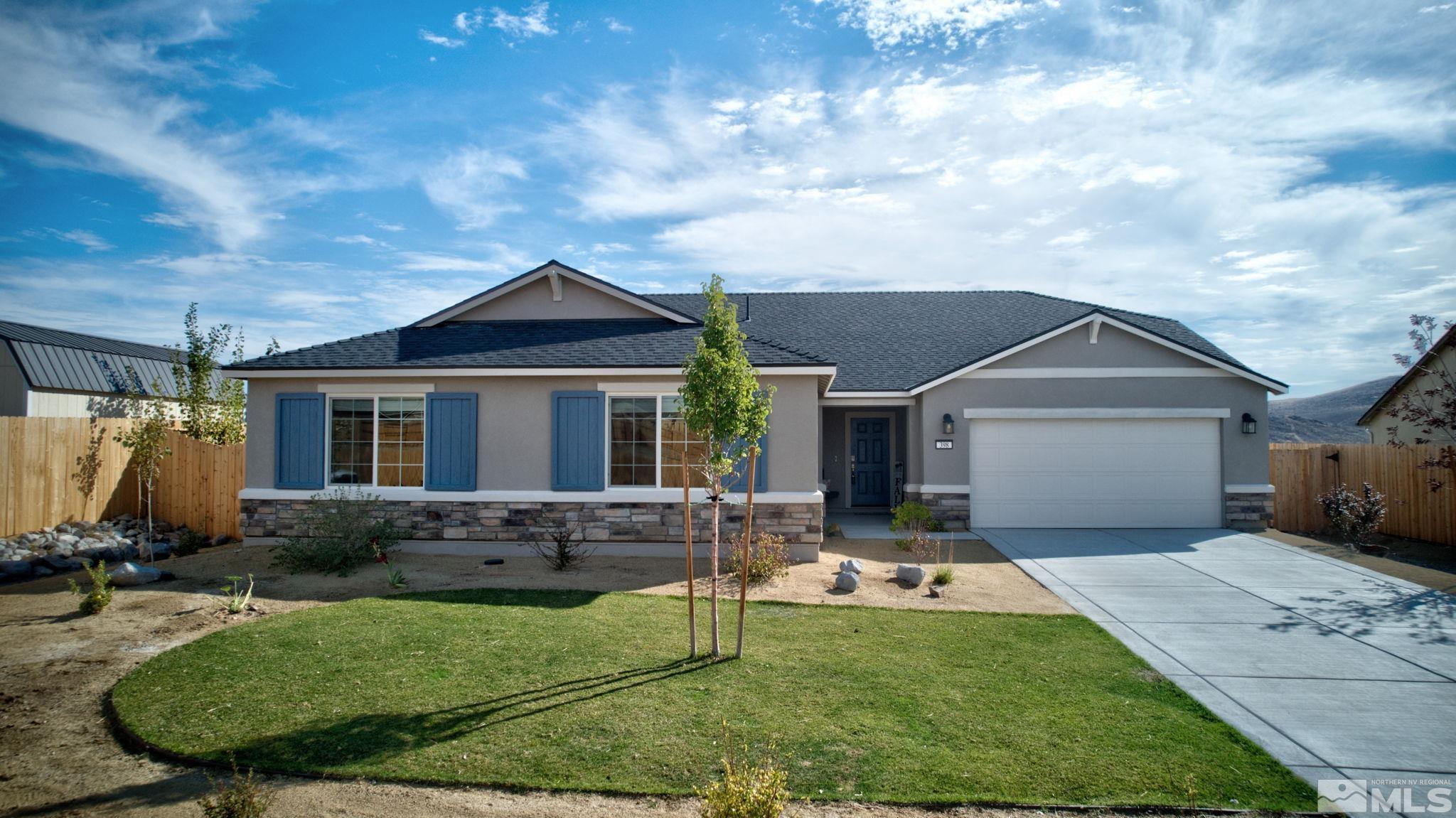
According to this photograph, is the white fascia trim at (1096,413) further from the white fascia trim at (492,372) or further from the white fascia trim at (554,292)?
the white fascia trim at (554,292)

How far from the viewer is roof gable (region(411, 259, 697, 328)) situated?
1253 centimetres

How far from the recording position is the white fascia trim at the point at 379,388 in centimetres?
1095

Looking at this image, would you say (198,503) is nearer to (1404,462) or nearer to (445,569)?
(445,569)

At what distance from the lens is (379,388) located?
11.0 meters

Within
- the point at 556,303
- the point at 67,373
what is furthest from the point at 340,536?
the point at 67,373

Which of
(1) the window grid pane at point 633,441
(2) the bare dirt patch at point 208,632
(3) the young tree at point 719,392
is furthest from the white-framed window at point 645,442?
(3) the young tree at point 719,392

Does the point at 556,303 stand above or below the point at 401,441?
above

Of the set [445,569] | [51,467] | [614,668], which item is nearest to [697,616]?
[614,668]

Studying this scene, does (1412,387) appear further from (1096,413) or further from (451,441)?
(451,441)

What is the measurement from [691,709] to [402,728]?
1.98 metres

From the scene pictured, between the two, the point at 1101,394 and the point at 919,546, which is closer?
the point at 919,546

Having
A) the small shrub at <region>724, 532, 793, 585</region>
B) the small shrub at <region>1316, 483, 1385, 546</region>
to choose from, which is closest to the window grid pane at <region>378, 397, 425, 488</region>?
the small shrub at <region>724, 532, 793, 585</region>

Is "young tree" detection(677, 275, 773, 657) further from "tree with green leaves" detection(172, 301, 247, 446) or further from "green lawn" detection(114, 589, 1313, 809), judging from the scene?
"tree with green leaves" detection(172, 301, 247, 446)

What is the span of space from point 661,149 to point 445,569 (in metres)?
7.50
